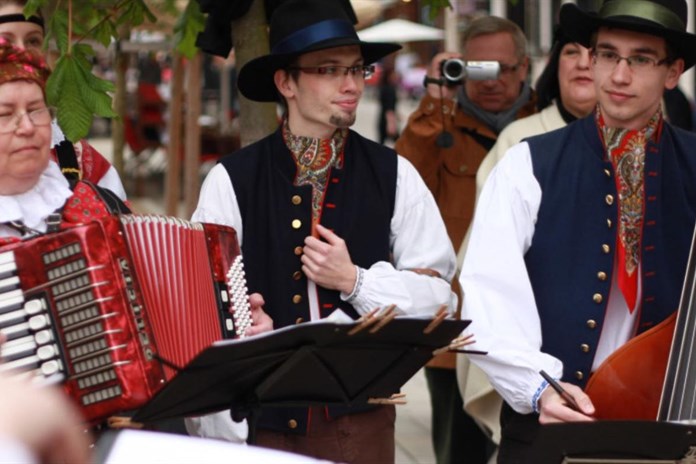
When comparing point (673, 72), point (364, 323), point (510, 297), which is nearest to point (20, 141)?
point (364, 323)

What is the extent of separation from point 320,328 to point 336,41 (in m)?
1.19

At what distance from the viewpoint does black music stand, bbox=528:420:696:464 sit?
9.98 ft

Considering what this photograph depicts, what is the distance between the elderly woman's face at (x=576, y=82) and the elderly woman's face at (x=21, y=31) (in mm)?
1995

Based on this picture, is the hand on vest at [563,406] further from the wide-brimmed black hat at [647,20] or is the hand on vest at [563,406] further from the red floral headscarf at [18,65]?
the red floral headscarf at [18,65]

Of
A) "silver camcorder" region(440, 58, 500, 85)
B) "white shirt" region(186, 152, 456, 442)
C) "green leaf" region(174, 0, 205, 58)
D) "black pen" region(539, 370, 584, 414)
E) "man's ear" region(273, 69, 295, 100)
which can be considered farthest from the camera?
"silver camcorder" region(440, 58, 500, 85)

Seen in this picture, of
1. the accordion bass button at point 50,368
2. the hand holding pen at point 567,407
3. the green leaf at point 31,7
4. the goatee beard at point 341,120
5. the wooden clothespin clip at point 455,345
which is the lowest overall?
the hand holding pen at point 567,407

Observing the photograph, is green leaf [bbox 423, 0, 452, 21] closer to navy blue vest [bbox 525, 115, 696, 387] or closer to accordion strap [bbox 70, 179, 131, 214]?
navy blue vest [bbox 525, 115, 696, 387]

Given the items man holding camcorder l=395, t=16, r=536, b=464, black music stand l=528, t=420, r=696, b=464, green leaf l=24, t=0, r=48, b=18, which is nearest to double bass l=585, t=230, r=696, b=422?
black music stand l=528, t=420, r=696, b=464

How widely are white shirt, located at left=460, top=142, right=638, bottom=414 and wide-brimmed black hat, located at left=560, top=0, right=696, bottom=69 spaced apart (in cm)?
44

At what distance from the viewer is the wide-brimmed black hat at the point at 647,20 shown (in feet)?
12.1

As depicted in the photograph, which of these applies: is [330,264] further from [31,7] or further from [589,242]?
[31,7]

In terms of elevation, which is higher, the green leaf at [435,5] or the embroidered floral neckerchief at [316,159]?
the green leaf at [435,5]

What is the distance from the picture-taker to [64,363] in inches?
116

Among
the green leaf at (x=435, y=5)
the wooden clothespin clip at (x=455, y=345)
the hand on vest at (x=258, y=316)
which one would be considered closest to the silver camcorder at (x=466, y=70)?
the green leaf at (x=435, y=5)
